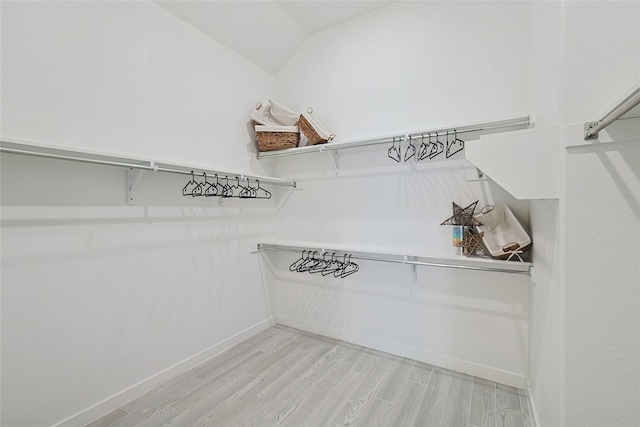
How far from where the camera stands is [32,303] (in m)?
1.36

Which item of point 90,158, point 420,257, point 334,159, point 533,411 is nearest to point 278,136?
point 334,159

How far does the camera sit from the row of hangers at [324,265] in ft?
7.74

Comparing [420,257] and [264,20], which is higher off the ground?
[264,20]

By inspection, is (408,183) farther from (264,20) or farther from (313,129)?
(264,20)

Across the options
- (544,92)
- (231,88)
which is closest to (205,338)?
(231,88)

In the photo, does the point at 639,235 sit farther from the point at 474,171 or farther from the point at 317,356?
the point at 317,356

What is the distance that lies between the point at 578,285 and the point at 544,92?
874mm

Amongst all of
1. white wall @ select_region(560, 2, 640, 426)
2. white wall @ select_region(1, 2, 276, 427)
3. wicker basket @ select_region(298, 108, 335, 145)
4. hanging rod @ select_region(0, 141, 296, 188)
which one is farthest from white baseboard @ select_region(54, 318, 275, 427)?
white wall @ select_region(560, 2, 640, 426)

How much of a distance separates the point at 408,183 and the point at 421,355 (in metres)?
1.31

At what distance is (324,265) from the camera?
2.53 meters

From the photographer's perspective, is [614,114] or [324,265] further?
[324,265]

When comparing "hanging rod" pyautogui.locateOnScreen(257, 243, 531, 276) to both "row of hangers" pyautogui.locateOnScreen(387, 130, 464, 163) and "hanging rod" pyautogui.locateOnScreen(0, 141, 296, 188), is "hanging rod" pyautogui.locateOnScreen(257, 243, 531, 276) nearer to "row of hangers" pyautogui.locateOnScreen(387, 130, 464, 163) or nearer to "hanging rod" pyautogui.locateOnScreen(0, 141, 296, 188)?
"row of hangers" pyautogui.locateOnScreen(387, 130, 464, 163)

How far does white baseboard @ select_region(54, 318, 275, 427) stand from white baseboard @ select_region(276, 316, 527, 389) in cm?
57

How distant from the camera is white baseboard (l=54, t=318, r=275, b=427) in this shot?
1.51 metres
